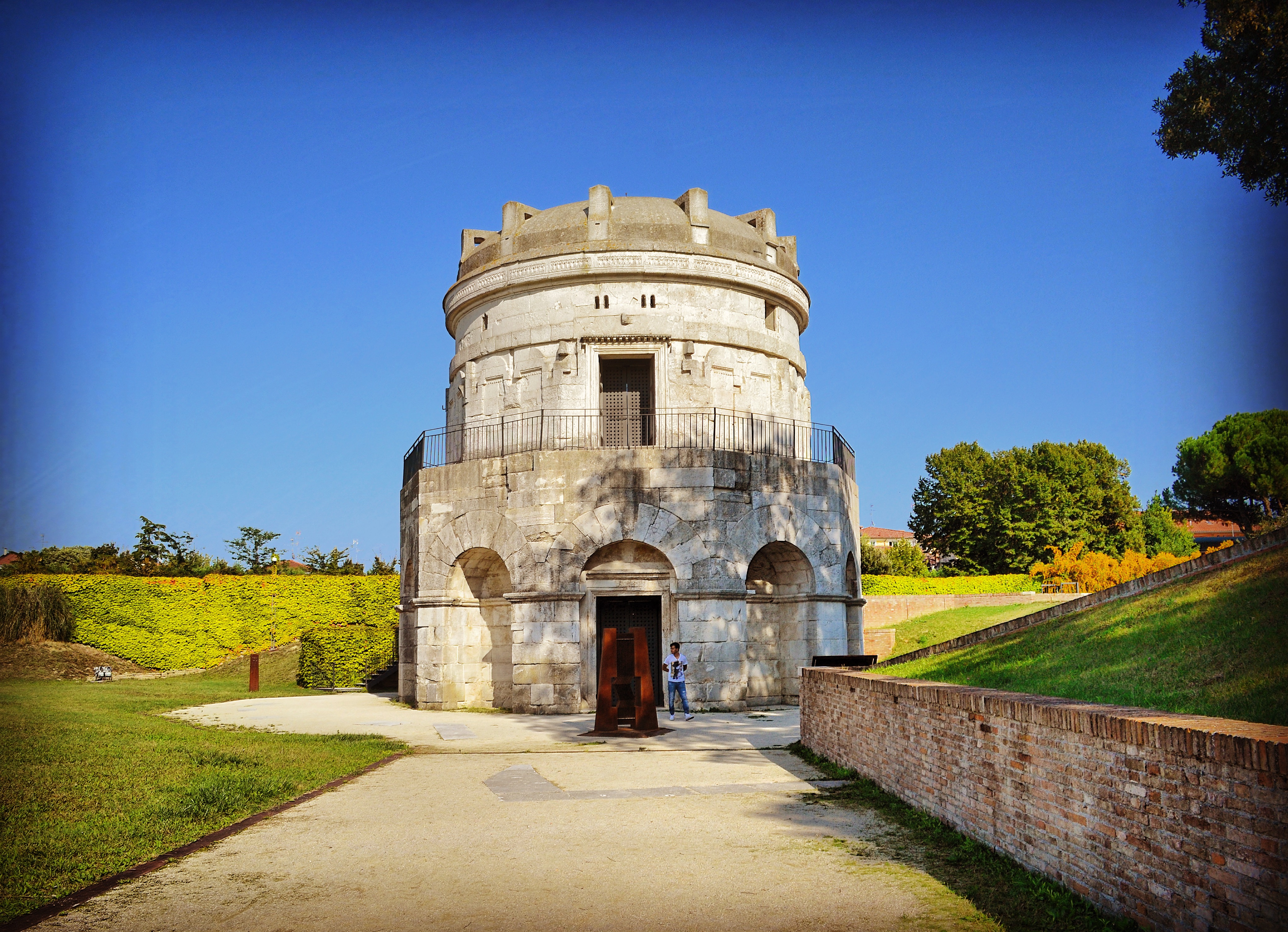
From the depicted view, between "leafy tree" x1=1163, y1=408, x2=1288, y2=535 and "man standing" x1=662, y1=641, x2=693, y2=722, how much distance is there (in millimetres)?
9623

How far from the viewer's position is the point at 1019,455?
58.5 meters

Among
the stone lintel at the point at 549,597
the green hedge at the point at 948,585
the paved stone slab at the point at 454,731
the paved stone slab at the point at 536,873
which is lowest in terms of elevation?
the paved stone slab at the point at 454,731

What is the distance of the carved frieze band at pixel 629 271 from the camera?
2384cm

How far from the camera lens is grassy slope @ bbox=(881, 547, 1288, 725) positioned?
638cm

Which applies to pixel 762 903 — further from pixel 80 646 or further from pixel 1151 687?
pixel 80 646

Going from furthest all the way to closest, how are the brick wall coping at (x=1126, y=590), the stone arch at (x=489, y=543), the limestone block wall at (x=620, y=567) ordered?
the stone arch at (x=489, y=543), the limestone block wall at (x=620, y=567), the brick wall coping at (x=1126, y=590)

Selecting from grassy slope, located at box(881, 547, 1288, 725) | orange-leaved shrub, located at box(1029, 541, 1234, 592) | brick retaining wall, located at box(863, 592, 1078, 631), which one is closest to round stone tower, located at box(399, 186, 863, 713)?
grassy slope, located at box(881, 547, 1288, 725)

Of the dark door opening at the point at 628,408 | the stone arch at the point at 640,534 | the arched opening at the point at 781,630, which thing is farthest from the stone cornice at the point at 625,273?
the arched opening at the point at 781,630

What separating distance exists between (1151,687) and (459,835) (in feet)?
18.9

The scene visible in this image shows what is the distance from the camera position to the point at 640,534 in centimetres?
2088

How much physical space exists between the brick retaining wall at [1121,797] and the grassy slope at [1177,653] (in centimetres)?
71

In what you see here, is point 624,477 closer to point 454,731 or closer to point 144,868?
point 454,731

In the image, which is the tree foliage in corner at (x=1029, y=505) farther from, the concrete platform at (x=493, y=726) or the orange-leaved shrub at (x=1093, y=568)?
the concrete platform at (x=493, y=726)

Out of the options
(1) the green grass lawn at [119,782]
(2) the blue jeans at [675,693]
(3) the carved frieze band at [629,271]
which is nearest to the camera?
(1) the green grass lawn at [119,782]
